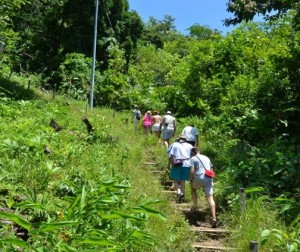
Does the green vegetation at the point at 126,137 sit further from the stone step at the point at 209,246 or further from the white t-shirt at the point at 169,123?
the white t-shirt at the point at 169,123

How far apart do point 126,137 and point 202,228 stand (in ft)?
29.7

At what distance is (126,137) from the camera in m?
17.6

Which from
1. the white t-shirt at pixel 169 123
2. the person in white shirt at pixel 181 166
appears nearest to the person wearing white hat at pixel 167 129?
the white t-shirt at pixel 169 123

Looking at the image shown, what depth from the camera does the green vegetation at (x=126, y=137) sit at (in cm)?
499

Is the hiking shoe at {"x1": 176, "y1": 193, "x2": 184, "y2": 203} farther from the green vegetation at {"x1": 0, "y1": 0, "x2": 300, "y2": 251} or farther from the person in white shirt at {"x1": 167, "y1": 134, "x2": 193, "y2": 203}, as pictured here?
the green vegetation at {"x1": 0, "y1": 0, "x2": 300, "y2": 251}

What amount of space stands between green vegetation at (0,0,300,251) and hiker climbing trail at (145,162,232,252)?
25 cm

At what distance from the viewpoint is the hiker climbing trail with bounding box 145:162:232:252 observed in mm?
7992

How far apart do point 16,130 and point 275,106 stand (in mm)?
7877

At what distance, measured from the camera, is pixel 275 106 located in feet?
47.5

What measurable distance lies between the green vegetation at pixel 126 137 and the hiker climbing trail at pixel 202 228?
0.81 feet

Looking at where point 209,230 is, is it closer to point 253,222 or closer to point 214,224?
point 214,224

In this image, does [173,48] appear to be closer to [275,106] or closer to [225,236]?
[275,106]

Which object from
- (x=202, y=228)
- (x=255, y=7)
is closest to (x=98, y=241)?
(x=202, y=228)

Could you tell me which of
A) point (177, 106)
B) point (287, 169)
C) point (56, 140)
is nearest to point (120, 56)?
point (177, 106)
